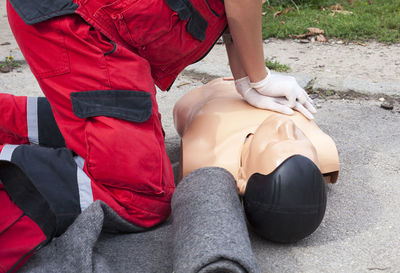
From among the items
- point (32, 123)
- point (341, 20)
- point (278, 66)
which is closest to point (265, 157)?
point (32, 123)

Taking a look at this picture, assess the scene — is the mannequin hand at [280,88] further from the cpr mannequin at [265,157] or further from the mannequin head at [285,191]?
the mannequin head at [285,191]

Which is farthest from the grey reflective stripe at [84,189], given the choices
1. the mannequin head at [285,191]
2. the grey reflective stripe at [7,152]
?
the mannequin head at [285,191]

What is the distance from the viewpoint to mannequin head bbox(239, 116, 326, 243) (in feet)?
5.33

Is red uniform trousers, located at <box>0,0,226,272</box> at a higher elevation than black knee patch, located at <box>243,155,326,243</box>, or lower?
higher

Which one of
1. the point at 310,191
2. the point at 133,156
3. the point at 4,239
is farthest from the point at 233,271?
the point at 4,239

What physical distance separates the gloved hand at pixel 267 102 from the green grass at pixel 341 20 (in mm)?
1890

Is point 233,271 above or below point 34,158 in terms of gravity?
Result: below

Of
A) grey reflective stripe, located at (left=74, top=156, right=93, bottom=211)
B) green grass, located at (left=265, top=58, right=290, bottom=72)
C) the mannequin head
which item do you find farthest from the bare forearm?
green grass, located at (left=265, top=58, right=290, bottom=72)

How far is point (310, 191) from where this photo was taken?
1.63 metres

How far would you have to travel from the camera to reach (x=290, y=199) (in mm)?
1621

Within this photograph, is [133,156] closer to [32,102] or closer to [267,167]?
[267,167]

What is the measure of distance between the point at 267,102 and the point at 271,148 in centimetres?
46

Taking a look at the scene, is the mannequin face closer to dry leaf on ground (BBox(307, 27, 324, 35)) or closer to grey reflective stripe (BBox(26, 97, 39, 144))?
grey reflective stripe (BBox(26, 97, 39, 144))

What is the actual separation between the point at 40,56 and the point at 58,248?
639 mm
